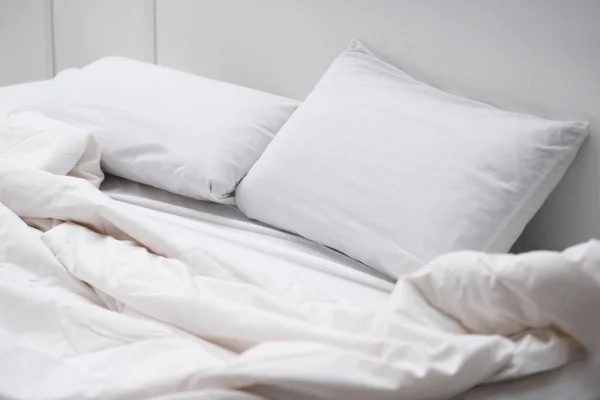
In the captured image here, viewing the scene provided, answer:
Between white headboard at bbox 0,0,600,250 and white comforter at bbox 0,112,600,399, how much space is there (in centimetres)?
52

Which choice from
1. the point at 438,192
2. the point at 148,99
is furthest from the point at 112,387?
the point at 148,99

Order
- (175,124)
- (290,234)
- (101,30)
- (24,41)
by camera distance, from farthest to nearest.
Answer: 1. (24,41)
2. (101,30)
3. (175,124)
4. (290,234)

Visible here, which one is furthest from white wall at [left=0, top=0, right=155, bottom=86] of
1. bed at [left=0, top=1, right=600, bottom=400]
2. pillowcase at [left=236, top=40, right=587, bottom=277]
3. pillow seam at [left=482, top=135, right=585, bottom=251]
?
pillow seam at [left=482, top=135, right=585, bottom=251]

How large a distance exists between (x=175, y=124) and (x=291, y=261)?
48cm

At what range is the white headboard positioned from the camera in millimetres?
1505

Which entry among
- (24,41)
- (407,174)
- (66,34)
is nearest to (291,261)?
(407,174)

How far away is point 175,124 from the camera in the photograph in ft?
5.97

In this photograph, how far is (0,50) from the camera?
2.95m

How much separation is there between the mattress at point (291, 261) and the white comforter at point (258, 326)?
0.02m

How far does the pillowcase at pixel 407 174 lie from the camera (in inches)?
56.0

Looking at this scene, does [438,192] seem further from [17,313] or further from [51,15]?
[51,15]

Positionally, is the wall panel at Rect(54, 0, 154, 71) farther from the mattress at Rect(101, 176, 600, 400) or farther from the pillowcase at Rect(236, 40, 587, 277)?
the pillowcase at Rect(236, 40, 587, 277)

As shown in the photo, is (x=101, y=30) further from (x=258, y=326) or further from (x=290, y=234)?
(x=258, y=326)

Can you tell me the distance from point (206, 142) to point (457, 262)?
0.82 m
